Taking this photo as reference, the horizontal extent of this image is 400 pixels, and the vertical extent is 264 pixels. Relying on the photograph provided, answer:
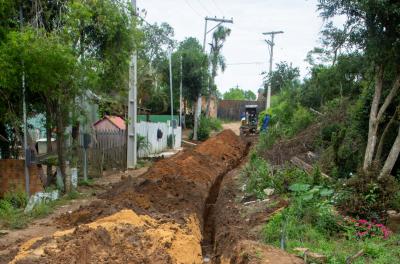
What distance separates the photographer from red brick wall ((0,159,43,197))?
12617 millimetres

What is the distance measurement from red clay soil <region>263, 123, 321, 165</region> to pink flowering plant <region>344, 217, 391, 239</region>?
6.66m

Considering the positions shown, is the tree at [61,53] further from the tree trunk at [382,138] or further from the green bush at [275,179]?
the tree trunk at [382,138]

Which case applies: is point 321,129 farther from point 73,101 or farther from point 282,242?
point 282,242

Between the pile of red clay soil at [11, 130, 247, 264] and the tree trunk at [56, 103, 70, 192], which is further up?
the tree trunk at [56, 103, 70, 192]

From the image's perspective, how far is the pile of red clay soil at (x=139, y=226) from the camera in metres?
7.43

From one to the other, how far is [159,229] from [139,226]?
1.34 feet

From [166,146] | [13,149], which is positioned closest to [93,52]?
[13,149]

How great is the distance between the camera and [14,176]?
1268cm

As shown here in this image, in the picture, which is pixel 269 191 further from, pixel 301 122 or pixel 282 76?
pixel 282 76

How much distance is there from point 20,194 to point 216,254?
573 cm

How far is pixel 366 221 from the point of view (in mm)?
9219

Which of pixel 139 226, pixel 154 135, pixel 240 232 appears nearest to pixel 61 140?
pixel 139 226

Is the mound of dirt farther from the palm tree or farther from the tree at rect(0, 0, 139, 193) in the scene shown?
the palm tree

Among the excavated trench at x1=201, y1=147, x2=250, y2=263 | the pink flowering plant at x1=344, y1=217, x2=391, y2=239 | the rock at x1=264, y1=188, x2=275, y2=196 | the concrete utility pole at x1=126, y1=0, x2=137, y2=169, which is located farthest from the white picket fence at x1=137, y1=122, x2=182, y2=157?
the pink flowering plant at x1=344, y1=217, x2=391, y2=239
